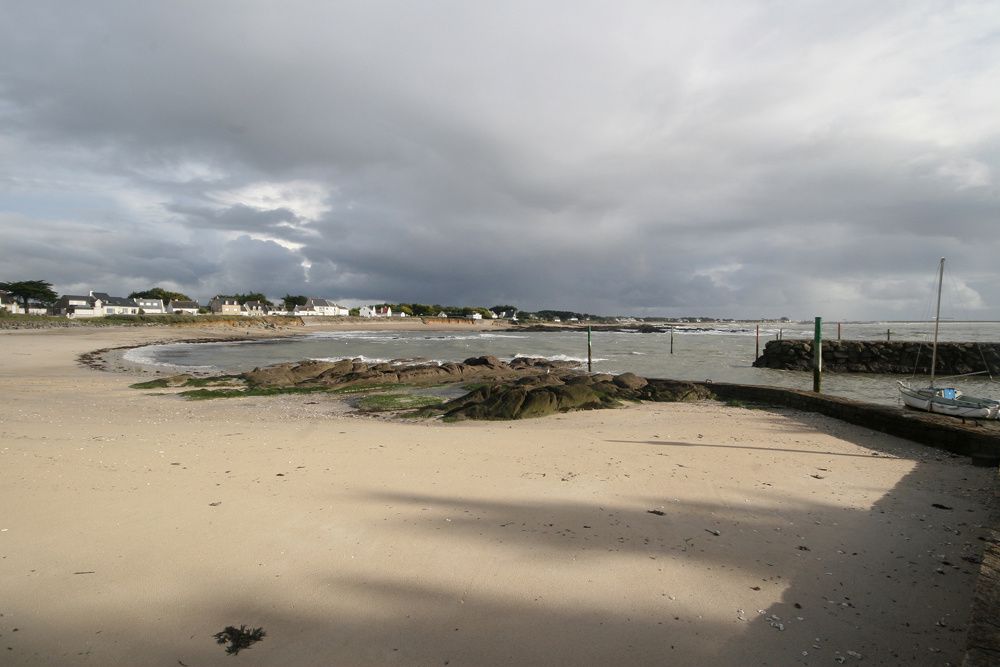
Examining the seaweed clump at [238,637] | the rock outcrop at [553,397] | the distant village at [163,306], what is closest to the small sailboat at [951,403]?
the rock outcrop at [553,397]

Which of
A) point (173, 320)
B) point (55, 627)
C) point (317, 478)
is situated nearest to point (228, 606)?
point (55, 627)

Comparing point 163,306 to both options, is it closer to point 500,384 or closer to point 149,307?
point 149,307

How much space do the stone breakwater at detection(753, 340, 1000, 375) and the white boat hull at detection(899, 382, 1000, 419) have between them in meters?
16.3

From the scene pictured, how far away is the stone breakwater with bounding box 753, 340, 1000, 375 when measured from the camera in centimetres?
2734

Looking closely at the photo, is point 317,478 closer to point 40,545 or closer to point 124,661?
point 40,545

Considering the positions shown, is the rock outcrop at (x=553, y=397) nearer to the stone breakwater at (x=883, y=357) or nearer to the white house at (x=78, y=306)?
the stone breakwater at (x=883, y=357)

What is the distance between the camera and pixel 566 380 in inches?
672

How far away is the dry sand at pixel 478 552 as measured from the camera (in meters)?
2.96

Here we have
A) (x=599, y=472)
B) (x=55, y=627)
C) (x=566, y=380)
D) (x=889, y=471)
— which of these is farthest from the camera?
(x=566, y=380)

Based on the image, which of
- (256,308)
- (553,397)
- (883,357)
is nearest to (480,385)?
(553,397)

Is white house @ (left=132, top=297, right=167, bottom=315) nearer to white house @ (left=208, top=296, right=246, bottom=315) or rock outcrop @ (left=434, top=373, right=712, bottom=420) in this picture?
white house @ (left=208, top=296, right=246, bottom=315)

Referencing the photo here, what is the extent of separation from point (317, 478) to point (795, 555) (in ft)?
16.1

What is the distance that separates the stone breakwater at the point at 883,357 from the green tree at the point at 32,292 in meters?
108

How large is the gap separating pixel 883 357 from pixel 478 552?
33239mm
